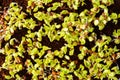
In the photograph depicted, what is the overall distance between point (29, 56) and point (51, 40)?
0.20 m

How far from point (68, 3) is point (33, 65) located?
1.58 feet

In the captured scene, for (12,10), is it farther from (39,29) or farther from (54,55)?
(54,55)

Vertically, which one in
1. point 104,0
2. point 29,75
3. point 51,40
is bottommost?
point 29,75

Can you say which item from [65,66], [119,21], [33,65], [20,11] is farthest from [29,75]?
[119,21]

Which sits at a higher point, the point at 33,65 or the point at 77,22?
the point at 77,22

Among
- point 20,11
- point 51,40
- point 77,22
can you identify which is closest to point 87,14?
point 77,22

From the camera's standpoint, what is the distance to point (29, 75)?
109 inches

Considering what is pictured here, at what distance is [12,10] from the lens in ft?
9.01

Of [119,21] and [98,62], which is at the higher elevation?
[119,21]

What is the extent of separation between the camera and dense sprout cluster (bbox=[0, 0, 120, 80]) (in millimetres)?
2652

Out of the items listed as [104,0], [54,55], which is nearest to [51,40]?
[54,55]

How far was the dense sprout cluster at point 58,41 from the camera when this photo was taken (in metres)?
2.65

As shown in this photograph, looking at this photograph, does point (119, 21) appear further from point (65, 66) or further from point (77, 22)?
point (65, 66)

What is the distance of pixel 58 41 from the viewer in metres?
2.73
